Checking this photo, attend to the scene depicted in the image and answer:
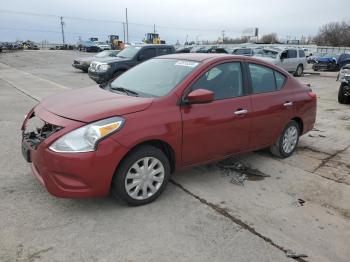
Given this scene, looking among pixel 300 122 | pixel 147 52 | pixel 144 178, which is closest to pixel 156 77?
pixel 144 178

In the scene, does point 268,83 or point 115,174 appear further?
point 268,83

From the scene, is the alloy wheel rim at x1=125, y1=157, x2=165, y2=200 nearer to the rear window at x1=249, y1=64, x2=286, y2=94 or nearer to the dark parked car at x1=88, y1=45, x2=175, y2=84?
the rear window at x1=249, y1=64, x2=286, y2=94

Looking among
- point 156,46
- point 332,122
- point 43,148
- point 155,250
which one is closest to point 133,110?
point 43,148

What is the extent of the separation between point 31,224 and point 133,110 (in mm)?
1481

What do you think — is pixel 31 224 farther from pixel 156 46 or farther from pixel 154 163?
pixel 156 46

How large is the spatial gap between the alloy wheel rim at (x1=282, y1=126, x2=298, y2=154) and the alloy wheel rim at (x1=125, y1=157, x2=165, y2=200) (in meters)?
2.53

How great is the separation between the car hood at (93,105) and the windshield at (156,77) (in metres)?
0.28

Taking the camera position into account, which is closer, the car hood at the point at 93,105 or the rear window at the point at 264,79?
the car hood at the point at 93,105

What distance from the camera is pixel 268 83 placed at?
17.4ft

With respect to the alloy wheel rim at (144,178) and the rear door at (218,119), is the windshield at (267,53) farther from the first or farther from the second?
the alloy wheel rim at (144,178)

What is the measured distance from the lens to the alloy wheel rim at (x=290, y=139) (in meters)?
5.72

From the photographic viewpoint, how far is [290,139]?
19.1ft

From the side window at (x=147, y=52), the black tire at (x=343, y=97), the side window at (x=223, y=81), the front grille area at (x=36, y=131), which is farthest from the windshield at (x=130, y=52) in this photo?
the front grille area at (x=36, y=131)

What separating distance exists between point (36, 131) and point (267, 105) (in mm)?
3039
